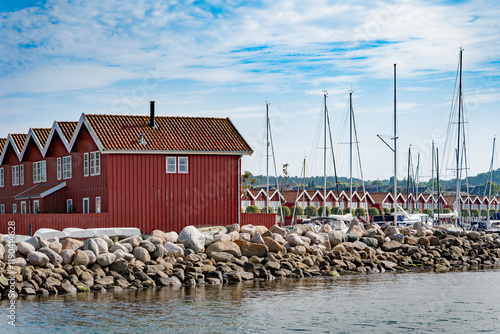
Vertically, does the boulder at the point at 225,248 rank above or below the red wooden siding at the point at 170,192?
below

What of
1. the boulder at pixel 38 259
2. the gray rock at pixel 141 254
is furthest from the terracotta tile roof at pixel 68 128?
the boulder at pixel 38 259

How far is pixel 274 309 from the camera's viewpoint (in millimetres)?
21797

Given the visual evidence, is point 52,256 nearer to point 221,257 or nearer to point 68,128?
point 221,257

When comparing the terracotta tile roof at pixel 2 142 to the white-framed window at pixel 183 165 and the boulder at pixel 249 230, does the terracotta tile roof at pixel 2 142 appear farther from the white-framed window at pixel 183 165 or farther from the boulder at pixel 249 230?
the boulder at pixel 249 230

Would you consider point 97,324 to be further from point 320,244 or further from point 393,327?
point 320,244

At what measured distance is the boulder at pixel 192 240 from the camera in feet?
97.6

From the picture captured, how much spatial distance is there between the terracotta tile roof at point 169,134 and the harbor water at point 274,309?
33.7 ft

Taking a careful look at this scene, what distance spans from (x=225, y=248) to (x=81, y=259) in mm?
6288

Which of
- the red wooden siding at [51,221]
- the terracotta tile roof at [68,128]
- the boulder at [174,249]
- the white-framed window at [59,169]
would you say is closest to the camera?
the boulder at [174,249]

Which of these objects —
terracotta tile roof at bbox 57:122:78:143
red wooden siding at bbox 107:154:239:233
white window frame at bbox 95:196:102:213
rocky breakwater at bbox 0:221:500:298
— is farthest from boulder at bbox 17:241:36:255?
terracotta tile roof at bbox 57:122:78:143

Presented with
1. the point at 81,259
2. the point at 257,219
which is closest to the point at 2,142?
the point at 257,219

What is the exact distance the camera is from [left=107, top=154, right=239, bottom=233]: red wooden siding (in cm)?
3409

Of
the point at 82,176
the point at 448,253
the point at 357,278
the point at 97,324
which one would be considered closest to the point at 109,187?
the point at 82,176

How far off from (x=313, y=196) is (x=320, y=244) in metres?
49.0
